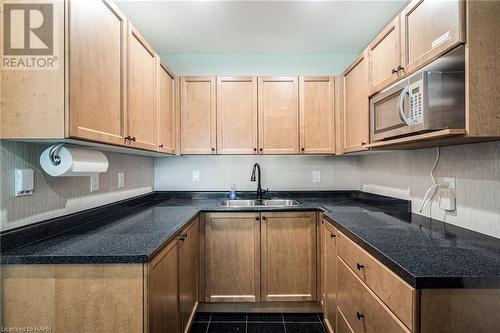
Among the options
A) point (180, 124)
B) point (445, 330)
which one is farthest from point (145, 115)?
point (445, 330)

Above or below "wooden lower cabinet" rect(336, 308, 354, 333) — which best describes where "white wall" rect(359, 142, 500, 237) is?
above

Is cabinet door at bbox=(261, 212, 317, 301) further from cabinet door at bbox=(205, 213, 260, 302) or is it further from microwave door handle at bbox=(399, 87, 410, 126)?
microwave door handle at bbox=(399, 87, 410, 126)

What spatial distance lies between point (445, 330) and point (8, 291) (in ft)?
5.24

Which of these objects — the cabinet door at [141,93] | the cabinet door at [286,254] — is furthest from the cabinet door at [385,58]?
the cabinet door at [141,93]

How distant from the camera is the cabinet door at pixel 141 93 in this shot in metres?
1.55

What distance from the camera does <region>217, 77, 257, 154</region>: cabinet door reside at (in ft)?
8.05

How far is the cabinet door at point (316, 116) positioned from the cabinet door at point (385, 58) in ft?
2.13

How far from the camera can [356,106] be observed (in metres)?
2.12

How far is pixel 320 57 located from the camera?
2.75 m

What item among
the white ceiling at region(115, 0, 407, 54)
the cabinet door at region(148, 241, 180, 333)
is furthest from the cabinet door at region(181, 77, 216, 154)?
the cabinet door at region(148, 241, 180, 333)

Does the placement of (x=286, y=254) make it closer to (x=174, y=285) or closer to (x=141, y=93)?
(x=174, y=285)

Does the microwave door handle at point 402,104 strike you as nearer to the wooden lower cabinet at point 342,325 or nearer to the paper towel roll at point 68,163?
the wooden lower cabinet at point 342,325

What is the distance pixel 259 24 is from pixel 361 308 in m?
2.18

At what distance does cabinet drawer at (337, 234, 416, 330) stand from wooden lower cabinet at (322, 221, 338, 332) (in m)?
0.28
